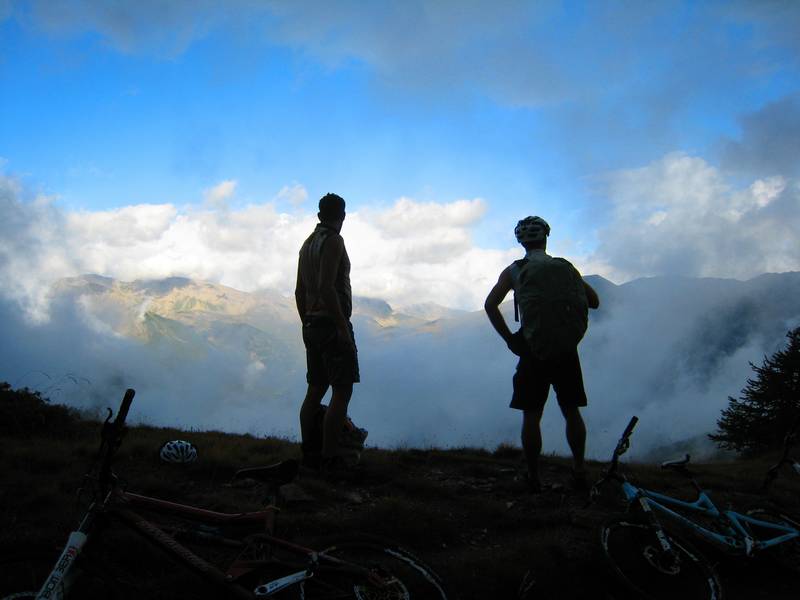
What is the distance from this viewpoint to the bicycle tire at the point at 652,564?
382 centimetres

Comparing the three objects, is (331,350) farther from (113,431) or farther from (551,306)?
(113,431)

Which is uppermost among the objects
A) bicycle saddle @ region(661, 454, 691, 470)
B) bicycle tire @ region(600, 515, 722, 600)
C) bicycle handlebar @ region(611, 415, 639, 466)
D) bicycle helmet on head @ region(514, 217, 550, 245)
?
bicycle helmet on head @ region(514, 217, 550, 245)

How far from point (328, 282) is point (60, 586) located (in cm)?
380

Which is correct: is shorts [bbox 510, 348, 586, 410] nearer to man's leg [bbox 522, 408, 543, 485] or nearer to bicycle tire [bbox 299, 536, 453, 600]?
man's leg [bbox 522, 408, 543, 485]

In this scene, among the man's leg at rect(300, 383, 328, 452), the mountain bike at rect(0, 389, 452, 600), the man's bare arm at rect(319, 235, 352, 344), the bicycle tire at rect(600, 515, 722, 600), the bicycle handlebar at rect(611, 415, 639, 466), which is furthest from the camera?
the man's leg at rect(300, 383, 328, 452)

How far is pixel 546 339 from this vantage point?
5.47m

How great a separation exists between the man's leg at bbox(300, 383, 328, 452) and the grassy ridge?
63 cm

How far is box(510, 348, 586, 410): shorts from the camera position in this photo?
5.57 meters

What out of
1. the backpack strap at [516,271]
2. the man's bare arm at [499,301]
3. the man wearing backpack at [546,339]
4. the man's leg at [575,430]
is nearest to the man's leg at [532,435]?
the man wearing backpack at [546,339]

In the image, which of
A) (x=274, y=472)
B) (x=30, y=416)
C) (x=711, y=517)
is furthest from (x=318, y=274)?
(x=30, y=416)

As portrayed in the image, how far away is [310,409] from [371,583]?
3506 mm

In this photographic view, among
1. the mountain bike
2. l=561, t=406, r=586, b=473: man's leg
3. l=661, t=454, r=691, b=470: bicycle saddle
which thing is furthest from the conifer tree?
the mountain bike

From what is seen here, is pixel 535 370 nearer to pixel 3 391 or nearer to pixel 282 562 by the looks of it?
pixel 282 562

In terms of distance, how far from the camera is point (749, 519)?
469cm
